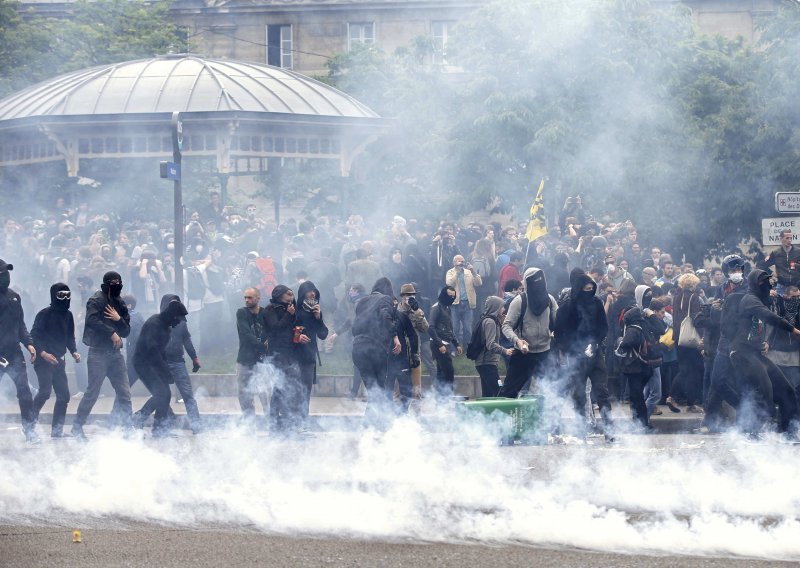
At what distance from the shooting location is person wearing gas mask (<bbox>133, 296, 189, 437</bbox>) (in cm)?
1094

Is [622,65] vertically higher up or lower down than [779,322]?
higher up

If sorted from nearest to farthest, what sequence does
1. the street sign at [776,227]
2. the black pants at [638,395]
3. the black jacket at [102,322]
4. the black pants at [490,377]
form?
the black jacket at [102,322] < the black pants at [638,395] < the black pants at [490,377] < the street sign at [776,227]

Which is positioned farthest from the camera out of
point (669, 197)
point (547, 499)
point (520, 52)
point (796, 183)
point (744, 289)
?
point (520, 52)

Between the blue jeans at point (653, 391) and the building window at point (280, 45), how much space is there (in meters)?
33.5

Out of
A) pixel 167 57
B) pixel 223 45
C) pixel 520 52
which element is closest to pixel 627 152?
pixel 520 52

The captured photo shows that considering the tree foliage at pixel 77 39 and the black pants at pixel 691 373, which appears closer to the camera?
the black pants at pixel 691 373

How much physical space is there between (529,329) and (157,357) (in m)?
3.28

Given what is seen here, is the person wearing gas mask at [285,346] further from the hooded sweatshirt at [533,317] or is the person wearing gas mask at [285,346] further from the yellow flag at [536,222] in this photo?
the yellow flag at [536,222]

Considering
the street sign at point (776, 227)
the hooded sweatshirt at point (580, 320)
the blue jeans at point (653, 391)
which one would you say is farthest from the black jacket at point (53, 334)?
the street sign at point (776, 227)

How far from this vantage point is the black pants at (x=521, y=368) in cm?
1091

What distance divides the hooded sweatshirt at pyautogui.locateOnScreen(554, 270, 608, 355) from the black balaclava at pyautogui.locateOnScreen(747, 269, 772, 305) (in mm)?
1261

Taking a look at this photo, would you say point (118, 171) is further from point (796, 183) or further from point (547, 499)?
point (547, 499)

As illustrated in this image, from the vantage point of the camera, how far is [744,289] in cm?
1086

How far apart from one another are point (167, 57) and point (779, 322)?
53.1ft
